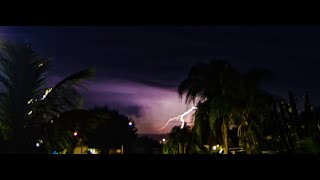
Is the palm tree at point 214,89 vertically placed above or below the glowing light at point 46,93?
above

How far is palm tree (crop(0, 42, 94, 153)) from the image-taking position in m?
4.52

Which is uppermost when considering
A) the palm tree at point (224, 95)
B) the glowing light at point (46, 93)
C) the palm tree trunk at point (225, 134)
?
the palm tree at point (224, 95)

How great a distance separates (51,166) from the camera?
1675mm

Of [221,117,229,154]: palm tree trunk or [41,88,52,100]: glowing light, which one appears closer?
A: [41,88,52,100]: glowing light

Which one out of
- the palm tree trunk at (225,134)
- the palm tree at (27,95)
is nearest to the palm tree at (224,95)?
the palm tree trunk at (225,134)

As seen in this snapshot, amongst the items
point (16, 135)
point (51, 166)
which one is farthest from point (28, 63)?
point (51, 166)

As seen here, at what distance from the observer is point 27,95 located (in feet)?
15.3

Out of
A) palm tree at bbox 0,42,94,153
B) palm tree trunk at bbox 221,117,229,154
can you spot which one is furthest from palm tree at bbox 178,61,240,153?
palm tree at bbox 0,42,94,153

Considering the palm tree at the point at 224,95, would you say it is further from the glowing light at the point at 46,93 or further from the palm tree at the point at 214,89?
the glowing light at the point at 46,93

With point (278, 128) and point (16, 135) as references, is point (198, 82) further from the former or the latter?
point (16, 135)

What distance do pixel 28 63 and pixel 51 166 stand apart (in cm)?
337

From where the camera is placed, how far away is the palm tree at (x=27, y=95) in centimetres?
452

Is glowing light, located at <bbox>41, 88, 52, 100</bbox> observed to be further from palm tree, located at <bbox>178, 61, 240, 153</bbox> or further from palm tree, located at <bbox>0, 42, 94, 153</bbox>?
palm tree, located at <bbox>178, 61, 240, 153</bbox>

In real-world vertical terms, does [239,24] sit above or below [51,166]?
above
